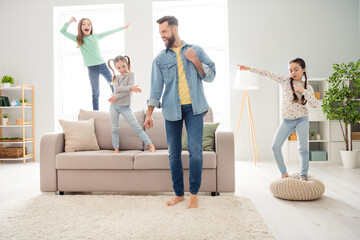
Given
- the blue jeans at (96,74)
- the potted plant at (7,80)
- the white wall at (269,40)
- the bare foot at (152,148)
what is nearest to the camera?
the bare foot at (152,148)

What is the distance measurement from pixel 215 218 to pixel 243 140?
311 cm

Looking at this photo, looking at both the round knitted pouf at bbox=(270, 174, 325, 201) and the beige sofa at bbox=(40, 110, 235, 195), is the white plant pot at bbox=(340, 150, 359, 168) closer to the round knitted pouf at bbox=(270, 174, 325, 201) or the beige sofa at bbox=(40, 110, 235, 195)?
the round knitted pouf at bbox=(270, 174, 325, 201)

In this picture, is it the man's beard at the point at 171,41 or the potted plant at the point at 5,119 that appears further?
the potted plant at the point at 5,119

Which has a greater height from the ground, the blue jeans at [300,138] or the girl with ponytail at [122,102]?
the girl with ponytail at [122,102]

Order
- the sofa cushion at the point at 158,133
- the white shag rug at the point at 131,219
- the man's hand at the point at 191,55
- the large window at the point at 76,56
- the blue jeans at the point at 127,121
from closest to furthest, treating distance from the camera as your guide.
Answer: the white shag rug at the point at 131,219 < the man's hand at the point at 191,55 < the blue jeans at the point at 127,121 < the sofa cushion at the point at 158,133 < the large window at the point at 76,56

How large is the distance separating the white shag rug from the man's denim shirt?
740 millimetres

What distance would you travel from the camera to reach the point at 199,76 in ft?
7.39

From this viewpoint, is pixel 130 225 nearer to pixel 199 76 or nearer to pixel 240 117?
pixel 199 76

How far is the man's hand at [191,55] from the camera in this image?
2.12 m

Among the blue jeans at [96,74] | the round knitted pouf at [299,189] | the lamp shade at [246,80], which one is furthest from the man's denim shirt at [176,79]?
the lamp shade at [246,80]

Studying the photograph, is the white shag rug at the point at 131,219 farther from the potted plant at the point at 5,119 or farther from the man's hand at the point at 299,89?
the potted plant at the point at 5,119

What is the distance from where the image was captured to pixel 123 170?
108 inches

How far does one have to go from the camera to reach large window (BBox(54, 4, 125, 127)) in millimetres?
5438

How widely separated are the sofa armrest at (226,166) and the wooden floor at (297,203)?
0.71 ft
